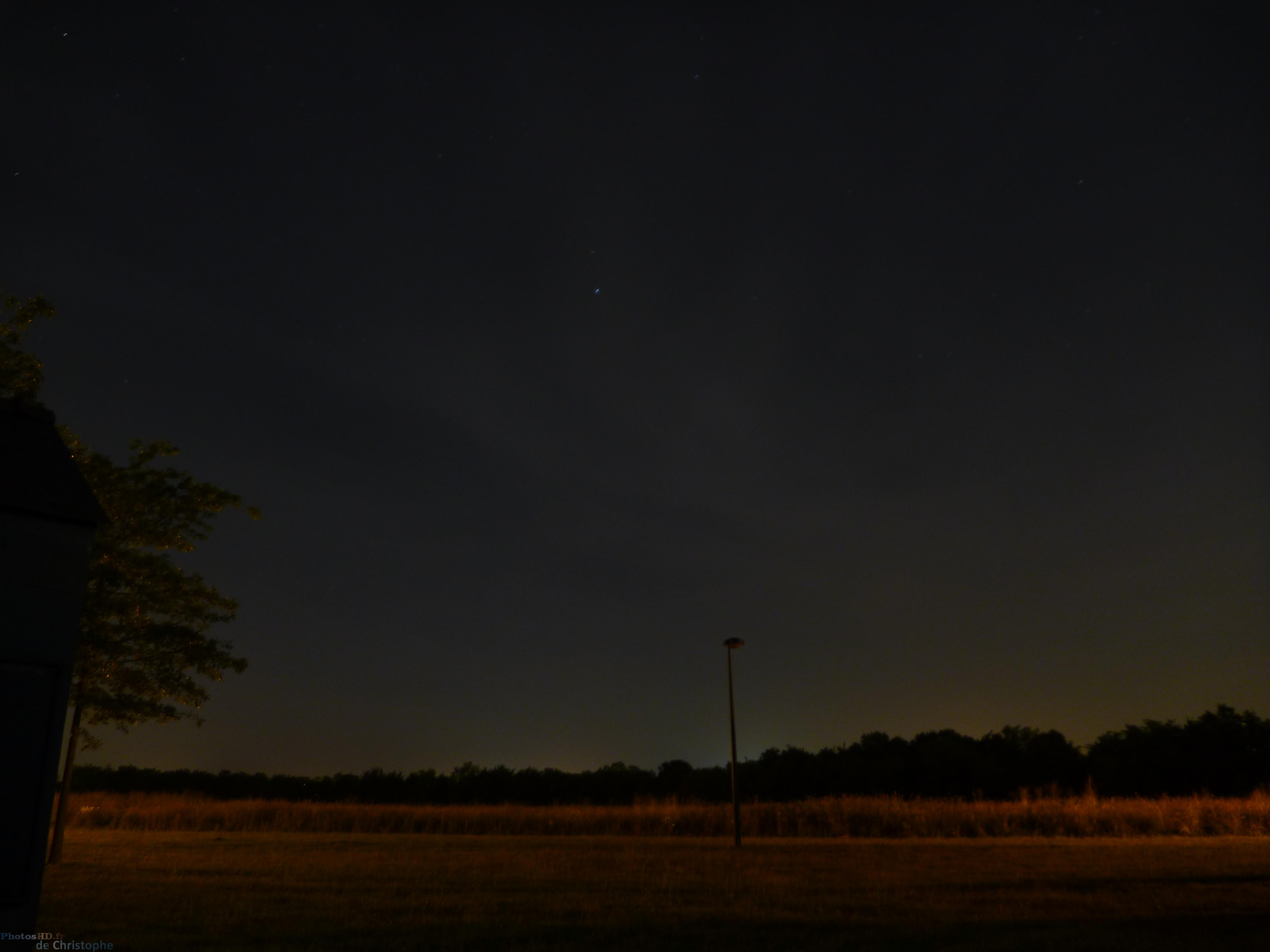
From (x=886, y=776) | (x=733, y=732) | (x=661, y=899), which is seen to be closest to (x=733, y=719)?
(x=733, y=732)

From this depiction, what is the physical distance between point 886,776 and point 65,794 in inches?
2949

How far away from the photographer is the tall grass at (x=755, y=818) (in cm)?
3662

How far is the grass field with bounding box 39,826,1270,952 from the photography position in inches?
451

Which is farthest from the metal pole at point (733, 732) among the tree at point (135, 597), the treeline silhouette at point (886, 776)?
the treeline silhouette at point (886, 776)

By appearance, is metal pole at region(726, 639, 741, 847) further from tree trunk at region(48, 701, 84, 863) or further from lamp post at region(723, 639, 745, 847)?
tree trunk at region(48, 701, 84, 863)

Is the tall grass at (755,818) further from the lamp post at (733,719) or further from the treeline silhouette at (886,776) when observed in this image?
the treeline silhouette at (886,776)

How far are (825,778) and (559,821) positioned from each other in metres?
52.4

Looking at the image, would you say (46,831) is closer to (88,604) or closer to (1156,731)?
(88,604)

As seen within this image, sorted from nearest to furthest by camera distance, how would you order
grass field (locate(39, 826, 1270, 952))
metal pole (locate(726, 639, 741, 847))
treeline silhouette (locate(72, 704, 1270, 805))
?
grass field (locate(39, 826, 1270, 952)), metal pole (locate(726, 639, 741, 847)), treeline silhouette (locate(72, 704, 1270, 805))

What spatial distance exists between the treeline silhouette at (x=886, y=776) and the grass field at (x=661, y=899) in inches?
1662

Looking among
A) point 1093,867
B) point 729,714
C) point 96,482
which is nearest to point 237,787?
point 729,714

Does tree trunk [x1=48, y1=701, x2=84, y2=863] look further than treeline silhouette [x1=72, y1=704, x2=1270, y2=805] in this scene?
No

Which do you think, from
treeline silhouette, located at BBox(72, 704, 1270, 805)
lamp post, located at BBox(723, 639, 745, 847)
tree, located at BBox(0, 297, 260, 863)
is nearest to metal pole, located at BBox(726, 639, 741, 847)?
lamp post, located at BBox(723, 639, 745, 847)

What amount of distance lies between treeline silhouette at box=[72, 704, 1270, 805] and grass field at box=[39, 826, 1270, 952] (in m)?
42.2
